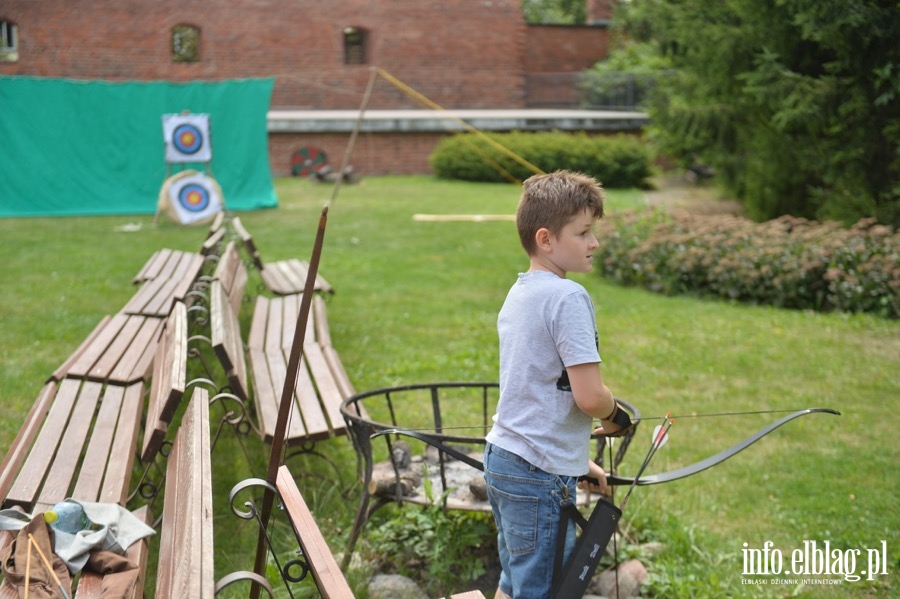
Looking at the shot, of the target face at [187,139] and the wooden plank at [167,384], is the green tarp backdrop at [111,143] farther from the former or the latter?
the wooden plank at [167,384]

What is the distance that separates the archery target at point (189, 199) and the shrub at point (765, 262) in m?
6.22

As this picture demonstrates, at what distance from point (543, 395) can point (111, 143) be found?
14165 mm

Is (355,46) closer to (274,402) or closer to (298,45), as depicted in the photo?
(298,45)

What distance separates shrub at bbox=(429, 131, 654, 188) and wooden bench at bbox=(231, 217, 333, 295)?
437 inches

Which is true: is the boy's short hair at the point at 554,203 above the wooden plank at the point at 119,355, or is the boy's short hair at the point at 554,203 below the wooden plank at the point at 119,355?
above

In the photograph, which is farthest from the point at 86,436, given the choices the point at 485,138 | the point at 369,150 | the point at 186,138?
the point at 369,150

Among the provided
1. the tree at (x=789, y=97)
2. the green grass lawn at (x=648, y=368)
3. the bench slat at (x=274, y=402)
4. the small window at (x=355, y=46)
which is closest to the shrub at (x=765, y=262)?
the green grass lawn at (x=648, y=368)

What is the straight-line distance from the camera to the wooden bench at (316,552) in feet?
8.25

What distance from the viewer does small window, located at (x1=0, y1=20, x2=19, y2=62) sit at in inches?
866

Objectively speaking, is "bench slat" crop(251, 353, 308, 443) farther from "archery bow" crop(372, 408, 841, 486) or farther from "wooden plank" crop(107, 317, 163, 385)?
"archery bow" crop(372, 408, 841, 486)

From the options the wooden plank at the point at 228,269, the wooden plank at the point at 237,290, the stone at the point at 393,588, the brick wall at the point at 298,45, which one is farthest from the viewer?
the brick wall at the point at 298,45

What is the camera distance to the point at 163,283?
7293 millimetres

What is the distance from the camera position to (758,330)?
8.04 meters

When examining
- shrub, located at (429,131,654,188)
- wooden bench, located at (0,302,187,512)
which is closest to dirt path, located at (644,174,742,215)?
shrub, located at (429,131,654,188)
